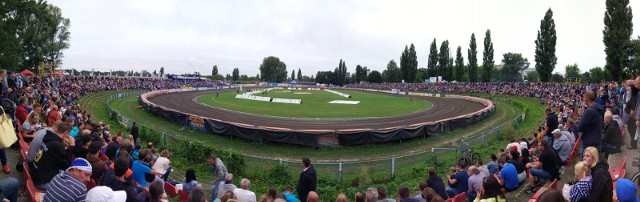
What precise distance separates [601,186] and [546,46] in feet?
231

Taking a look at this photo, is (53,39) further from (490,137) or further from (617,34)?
(617,34)

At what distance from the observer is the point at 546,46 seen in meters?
65.7

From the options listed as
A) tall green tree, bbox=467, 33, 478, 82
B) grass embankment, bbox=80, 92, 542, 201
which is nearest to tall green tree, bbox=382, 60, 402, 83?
tall green tree, bbox=467, 33, 478, 82

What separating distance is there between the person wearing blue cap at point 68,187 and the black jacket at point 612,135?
1140 cm

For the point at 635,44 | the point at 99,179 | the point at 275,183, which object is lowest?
the point at 275,183

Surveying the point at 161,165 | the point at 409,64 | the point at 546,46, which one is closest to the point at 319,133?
the point at 161,165

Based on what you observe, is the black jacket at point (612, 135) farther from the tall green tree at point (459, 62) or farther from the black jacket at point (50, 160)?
the tall green tree at point (459, 62)

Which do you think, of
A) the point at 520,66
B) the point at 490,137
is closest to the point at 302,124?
the point at 490,137

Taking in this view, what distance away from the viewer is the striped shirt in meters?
5.15

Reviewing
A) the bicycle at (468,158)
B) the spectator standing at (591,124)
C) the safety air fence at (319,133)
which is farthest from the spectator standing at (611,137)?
the safety air fence at (319,133)

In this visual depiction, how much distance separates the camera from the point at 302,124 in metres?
32.0

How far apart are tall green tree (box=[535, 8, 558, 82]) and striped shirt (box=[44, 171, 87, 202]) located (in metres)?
74.6

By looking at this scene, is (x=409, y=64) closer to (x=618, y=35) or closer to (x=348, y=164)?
(x=618, y=35)

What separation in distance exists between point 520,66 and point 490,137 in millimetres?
146816
